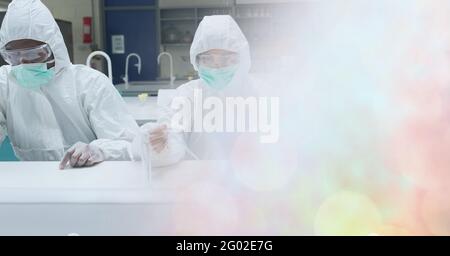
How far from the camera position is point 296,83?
21.2 inches

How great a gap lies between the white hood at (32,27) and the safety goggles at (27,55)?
2cm

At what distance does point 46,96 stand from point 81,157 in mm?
423

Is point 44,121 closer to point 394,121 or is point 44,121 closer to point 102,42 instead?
point 394,121

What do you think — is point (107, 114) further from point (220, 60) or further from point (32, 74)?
point (220, 60)

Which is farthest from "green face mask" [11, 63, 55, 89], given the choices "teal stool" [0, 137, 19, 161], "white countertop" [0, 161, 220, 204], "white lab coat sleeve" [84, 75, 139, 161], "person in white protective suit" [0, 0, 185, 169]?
"white countertop" [0, 161, 220, 204]

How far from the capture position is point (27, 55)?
3.26ft

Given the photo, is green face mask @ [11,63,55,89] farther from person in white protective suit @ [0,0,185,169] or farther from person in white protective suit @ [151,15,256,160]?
person in white protective suit @ [151,15,256,160]

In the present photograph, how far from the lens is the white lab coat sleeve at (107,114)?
103cm

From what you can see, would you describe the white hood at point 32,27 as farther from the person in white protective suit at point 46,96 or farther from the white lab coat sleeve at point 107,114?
the white lab coat sleeve at point 107,114

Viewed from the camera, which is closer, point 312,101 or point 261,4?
point 312,101

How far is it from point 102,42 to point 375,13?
4.45 meters

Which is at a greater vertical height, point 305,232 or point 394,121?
point 394,121

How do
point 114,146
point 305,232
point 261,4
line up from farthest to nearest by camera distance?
point 261,4 < point 114,146 < point 305,232
